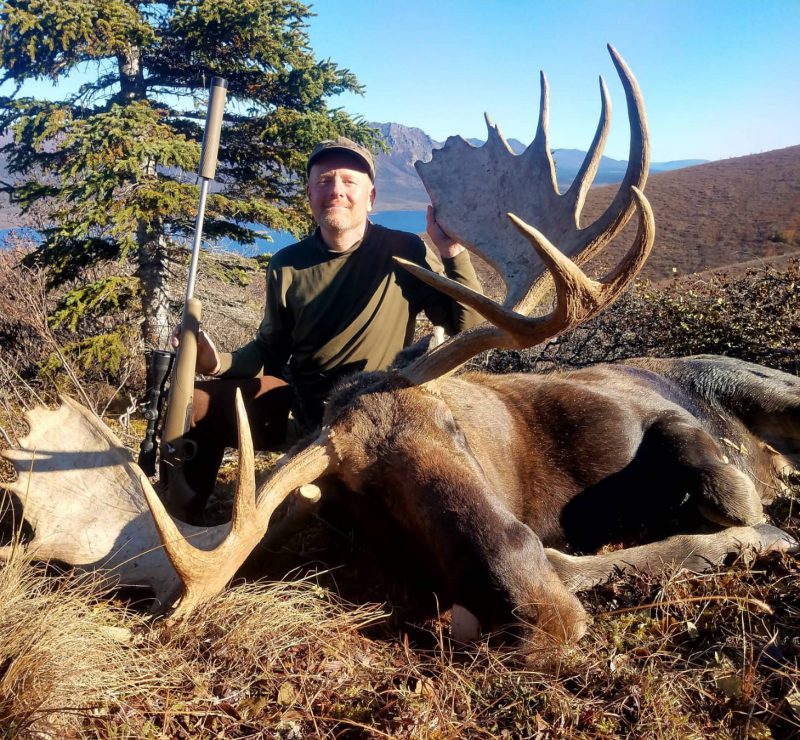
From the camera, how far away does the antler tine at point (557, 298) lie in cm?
213

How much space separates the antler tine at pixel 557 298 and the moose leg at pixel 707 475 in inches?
49.1

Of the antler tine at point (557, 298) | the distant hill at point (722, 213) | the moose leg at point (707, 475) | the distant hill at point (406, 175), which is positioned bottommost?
the moose leg at point (707, 475)

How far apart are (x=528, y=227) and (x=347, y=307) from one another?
2.30m

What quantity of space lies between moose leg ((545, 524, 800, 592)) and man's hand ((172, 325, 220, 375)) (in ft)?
8.10

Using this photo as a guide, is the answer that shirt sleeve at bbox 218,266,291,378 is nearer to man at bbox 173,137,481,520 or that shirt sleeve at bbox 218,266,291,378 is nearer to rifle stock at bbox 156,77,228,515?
man at bbox 173,137,481,520

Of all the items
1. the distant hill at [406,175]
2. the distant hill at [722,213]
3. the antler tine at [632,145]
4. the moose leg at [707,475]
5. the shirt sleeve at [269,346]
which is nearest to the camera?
the antler tine at [632,145]

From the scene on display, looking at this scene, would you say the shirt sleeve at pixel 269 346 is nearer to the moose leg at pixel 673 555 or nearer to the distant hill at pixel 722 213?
the moose leg at pixel 673 555

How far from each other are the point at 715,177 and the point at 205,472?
52877 millimetres

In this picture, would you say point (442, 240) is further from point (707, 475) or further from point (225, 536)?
point (225, 536)

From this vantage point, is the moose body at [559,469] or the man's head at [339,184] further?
the man's head at [339,184]

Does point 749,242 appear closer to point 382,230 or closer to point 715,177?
point 715,177

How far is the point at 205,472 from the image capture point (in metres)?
3.92

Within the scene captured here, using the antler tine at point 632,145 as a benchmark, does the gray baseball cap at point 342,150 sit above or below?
above

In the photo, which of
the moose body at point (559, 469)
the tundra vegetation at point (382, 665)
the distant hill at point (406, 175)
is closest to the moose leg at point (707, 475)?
the moose body at point (559, 469)
